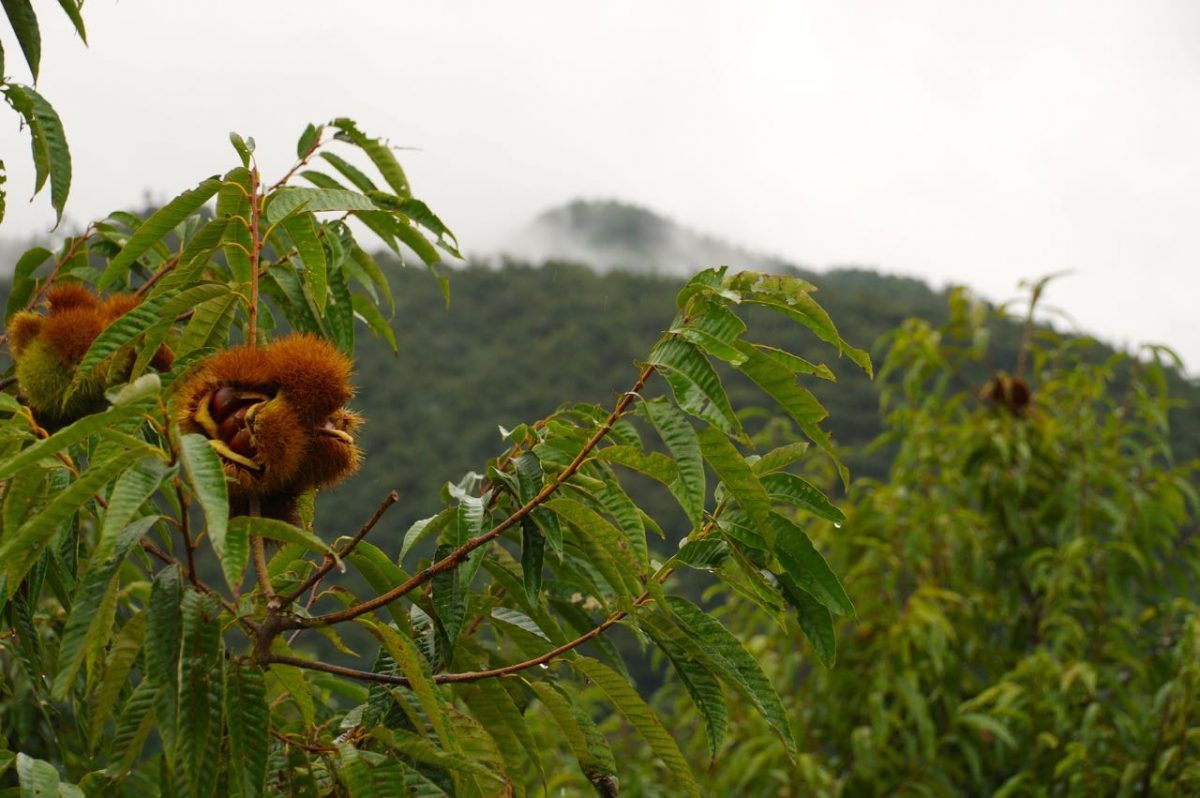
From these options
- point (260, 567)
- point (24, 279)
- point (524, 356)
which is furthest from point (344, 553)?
point (524, 356)

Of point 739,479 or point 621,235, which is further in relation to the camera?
point 621,235

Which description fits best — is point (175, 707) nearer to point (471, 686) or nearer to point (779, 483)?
point (471, 686)

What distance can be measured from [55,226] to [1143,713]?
8.78 ft

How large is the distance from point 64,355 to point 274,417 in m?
0.33

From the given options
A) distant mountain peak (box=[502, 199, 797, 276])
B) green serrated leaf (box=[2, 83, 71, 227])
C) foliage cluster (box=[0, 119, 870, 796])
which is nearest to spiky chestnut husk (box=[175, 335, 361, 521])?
foliage cluster (box=[0, 119, 870, 796])

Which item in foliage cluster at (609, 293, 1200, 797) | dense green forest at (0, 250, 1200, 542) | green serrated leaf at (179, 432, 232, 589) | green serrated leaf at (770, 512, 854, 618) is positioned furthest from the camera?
dense green forest at (0, 250, 1200, 542)

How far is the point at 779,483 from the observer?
3.96ft

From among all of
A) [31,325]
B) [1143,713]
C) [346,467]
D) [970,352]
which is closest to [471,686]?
[346,467]

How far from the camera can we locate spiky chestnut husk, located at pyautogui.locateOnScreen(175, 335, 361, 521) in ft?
3.40

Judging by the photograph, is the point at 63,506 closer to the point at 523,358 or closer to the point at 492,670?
the point at 492,670

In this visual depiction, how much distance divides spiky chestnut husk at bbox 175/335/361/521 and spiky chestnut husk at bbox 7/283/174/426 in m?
0.20

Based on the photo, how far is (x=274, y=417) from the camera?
1.04 metres

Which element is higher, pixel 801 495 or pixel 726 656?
pixel 801 495

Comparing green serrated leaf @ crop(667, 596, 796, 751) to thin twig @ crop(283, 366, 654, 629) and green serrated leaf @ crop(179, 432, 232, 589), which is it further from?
green serrated leaf @ crop(179, 432, 232, 589)
